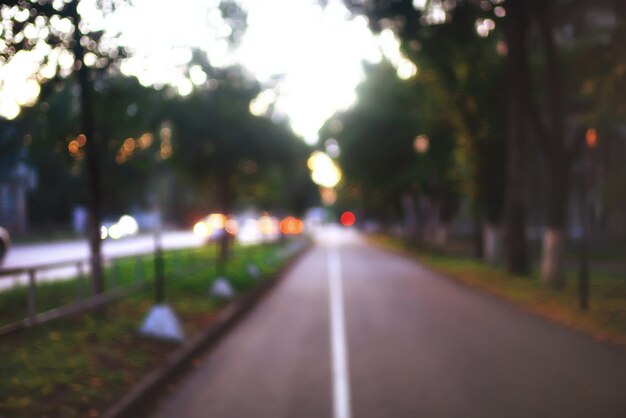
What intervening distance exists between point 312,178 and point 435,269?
31.4 metres

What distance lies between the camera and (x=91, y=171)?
1070 centimetres

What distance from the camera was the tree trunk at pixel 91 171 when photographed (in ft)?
33.6

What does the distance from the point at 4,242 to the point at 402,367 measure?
664cm

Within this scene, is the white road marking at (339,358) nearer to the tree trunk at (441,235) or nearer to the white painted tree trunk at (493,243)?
the white painted tree trunk at (493,243)

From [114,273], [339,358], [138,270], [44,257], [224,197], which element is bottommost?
[339,358]

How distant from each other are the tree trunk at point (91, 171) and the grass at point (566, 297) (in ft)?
26.3

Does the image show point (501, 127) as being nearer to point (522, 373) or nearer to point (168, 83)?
point (168, 83)

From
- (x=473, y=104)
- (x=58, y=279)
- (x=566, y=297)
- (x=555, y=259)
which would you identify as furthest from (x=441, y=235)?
(x=58, y=279)

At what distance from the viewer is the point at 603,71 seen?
47.3 ft

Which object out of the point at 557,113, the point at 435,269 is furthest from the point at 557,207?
the point at 435,269

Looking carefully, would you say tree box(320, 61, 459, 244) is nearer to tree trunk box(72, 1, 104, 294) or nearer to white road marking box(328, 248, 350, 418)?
white road marking box(328, 248, 350, 418)

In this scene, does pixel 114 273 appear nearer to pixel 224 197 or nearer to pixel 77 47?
pixel 77 47

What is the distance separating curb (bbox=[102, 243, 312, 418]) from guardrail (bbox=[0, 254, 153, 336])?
1.73 m

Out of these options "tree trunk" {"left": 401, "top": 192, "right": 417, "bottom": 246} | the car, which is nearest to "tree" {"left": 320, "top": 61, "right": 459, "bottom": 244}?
"tree trunk" {"left": 401, "top": 192, "right": 417, "bottom": 246}
